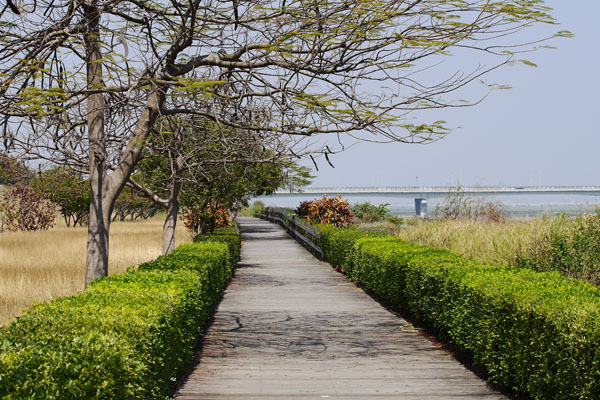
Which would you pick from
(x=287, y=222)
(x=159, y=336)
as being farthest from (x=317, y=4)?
(x=287, y=222)

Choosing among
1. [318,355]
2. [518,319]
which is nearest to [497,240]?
[318,355]

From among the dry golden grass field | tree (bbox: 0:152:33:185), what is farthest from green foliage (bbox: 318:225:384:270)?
tree (bbox: 0:152:33:185)

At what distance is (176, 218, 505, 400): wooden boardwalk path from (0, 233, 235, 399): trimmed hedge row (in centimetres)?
74

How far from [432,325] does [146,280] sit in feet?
15.2

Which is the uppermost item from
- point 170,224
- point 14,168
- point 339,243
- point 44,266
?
point 14,168

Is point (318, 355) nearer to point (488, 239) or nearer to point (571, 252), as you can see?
point (571, 252)

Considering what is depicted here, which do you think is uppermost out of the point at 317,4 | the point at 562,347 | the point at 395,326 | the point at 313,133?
the point at 317,4

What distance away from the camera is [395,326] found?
10.5m

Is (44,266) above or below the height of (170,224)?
below

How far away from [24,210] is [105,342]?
37262 millimetres

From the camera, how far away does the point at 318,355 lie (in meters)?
8.42

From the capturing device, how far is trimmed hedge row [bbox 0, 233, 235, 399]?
369cm

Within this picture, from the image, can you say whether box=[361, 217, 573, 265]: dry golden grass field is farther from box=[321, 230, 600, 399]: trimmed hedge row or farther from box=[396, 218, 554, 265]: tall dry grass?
box=[321, 230, 600, 399]: trimmed hedge row

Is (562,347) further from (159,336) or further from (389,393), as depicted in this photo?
(159,336)
